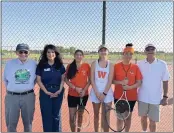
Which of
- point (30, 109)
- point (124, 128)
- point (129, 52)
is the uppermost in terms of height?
point (129, 52)

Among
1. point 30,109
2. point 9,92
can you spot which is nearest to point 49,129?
point 30,109

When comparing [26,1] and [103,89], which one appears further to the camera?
[26,1]

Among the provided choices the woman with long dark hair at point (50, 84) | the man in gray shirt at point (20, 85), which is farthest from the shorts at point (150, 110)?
the man in gray shirt at point (20, 85)

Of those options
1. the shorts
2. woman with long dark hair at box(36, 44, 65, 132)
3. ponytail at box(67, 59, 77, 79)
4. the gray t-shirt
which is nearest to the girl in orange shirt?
the shorts

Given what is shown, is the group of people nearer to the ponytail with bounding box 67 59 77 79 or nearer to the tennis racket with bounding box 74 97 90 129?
the ponytail with bounding box 67 59 77 79

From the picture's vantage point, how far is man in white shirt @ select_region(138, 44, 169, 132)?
479 cm

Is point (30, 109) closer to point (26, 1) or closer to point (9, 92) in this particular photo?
point (9, 92)

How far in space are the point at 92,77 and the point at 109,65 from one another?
0.38 metres

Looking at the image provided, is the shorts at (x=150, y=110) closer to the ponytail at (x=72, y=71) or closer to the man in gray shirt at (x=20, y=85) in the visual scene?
the ponytail at (x=72, y=71)

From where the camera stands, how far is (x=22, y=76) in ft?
15.1

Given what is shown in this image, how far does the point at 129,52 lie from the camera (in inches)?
186

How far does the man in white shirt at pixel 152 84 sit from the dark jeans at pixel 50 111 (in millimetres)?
1548

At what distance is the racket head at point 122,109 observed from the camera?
15.8 ft

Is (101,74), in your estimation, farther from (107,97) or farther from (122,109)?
(122,109)
